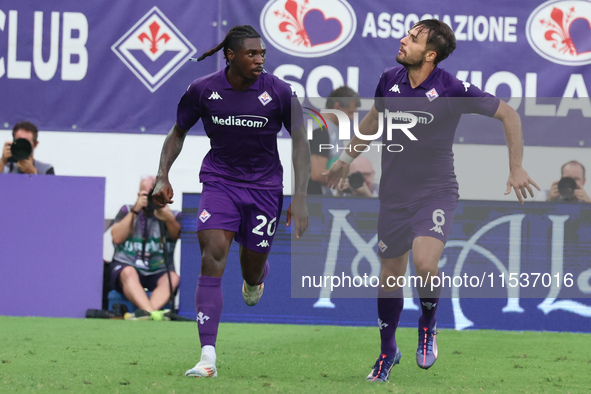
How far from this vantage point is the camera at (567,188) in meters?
9.90

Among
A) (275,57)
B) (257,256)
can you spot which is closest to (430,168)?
(257,256)

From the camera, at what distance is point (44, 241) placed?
32.1 ft

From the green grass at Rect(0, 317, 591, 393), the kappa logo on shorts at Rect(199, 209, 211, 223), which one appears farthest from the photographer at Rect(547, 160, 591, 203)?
the kappa logo on shorts at Rect(199, 209, 211, 223)

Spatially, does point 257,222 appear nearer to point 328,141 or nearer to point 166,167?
point 166,167

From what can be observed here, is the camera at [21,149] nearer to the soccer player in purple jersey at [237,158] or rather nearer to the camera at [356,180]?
the camera at [356,180]

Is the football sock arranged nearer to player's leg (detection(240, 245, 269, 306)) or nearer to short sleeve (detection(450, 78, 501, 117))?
player's leg (detection(240, 245, 269, 306))

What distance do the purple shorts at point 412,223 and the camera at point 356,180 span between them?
13.1 feet

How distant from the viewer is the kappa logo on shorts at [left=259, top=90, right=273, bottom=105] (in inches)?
222

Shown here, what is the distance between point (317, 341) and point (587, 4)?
18.7 ft

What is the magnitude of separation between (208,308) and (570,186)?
581 centimetres

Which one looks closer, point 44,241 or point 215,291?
point 215,291

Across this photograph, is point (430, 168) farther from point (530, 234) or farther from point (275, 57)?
point (275, 57)

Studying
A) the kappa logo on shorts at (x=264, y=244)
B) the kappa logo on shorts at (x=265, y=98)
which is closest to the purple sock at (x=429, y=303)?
the kappa logo on shorts at (x=264, y=244)

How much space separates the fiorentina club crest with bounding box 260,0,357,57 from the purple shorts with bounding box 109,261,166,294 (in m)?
3.05
